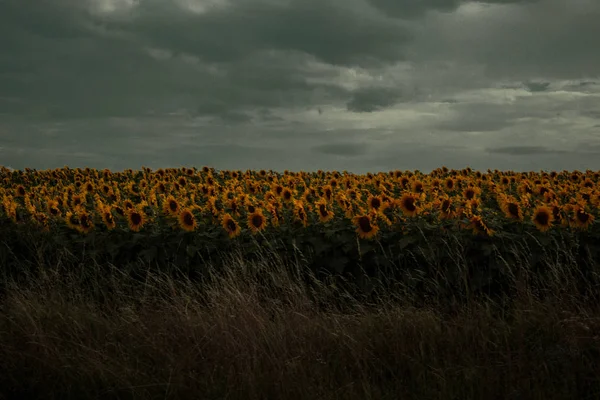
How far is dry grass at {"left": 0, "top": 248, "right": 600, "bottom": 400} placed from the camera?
5.18 metres

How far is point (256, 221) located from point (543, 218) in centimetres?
355

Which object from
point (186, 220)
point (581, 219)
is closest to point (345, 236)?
point (186, 220)

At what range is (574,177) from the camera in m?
18.0

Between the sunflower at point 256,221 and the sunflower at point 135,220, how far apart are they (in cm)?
153

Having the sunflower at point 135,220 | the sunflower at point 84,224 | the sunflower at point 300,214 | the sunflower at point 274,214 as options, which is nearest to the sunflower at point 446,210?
the sunflower at point 300,214

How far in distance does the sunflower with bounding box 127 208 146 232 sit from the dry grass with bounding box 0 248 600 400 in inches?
74.1

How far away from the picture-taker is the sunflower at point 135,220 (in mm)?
8633

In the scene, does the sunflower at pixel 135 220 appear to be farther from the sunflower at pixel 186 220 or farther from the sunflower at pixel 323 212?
the sunflower at pixel 323 212

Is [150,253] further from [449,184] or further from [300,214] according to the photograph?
[449,184]

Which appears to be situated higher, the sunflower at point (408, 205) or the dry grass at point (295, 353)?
the sunflower at point (408, 205)

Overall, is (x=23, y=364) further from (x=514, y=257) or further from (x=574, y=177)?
(x=574, y=177)

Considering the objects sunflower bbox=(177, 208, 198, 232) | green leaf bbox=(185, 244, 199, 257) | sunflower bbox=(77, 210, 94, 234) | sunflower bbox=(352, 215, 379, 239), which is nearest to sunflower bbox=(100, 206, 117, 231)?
sunflower bbox=(77, 210, 94, 234)

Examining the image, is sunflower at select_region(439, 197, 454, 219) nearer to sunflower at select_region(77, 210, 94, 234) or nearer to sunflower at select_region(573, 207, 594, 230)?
sunflower at select_region(573, 207, 594, 230)

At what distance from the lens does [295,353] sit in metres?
5.78
